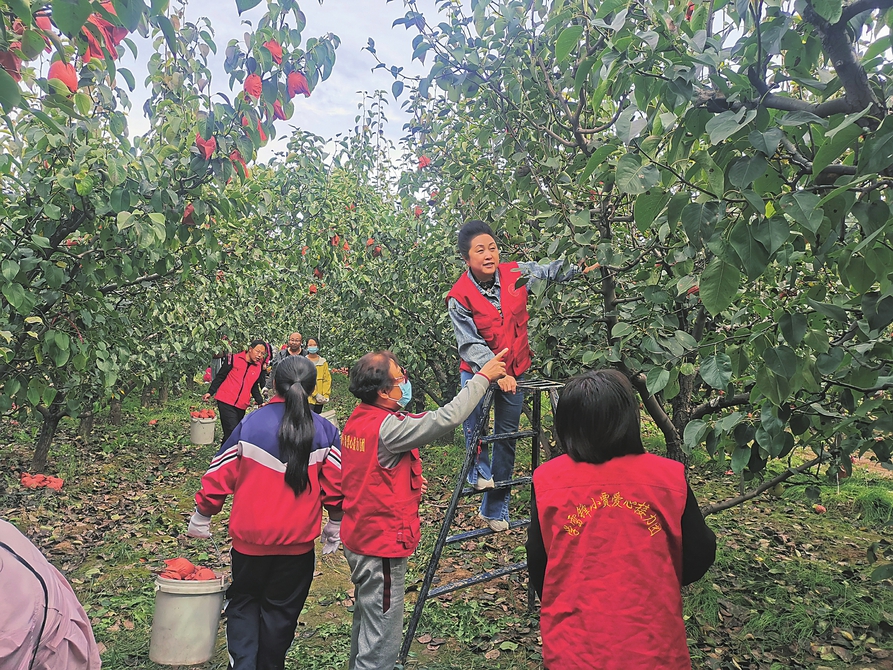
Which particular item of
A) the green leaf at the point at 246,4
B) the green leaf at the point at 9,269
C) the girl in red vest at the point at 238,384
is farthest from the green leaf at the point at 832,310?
the girl in red vest at the point at 238,384

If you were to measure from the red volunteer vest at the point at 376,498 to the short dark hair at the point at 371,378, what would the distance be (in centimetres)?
7

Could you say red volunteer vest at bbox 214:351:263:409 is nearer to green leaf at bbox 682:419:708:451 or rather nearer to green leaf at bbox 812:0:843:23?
green leaf at bbox 682:419:708:451

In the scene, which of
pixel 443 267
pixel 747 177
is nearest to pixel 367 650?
pixel 747 177

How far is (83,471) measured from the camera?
279 inches

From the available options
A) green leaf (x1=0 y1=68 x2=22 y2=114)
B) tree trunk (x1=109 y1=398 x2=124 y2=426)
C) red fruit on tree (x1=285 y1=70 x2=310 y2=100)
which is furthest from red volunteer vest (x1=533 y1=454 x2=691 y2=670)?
tree trunk (x1=109 y1=398 x2=124 y2=426)

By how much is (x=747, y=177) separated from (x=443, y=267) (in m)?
5.46

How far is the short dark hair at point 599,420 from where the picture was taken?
5.20ft

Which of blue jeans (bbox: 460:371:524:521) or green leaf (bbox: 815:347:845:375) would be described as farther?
blue jeans (bbox: 460:371:524:521)

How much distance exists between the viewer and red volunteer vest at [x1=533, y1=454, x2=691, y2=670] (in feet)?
4.88

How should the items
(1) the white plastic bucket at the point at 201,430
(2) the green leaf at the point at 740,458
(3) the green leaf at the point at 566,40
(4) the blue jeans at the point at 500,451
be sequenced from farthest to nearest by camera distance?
(1) the white plastic bucket at the point at 201,430
(4) the blue jeans at the point at 500,451
(2) the green leaf at the point at 740,458
(3) the green leaf at the point at 566,40

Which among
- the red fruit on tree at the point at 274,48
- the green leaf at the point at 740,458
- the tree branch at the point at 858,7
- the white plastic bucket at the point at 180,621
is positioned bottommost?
the white plastic bucket at the point at 180,621

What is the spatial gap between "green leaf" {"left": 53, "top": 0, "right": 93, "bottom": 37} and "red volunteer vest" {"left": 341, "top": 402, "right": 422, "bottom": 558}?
1744 millimetres

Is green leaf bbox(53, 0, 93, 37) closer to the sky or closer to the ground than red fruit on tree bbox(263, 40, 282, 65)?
closer to the ground

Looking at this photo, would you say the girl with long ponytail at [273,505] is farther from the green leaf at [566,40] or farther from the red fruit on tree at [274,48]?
the green leaf at [566,40]
